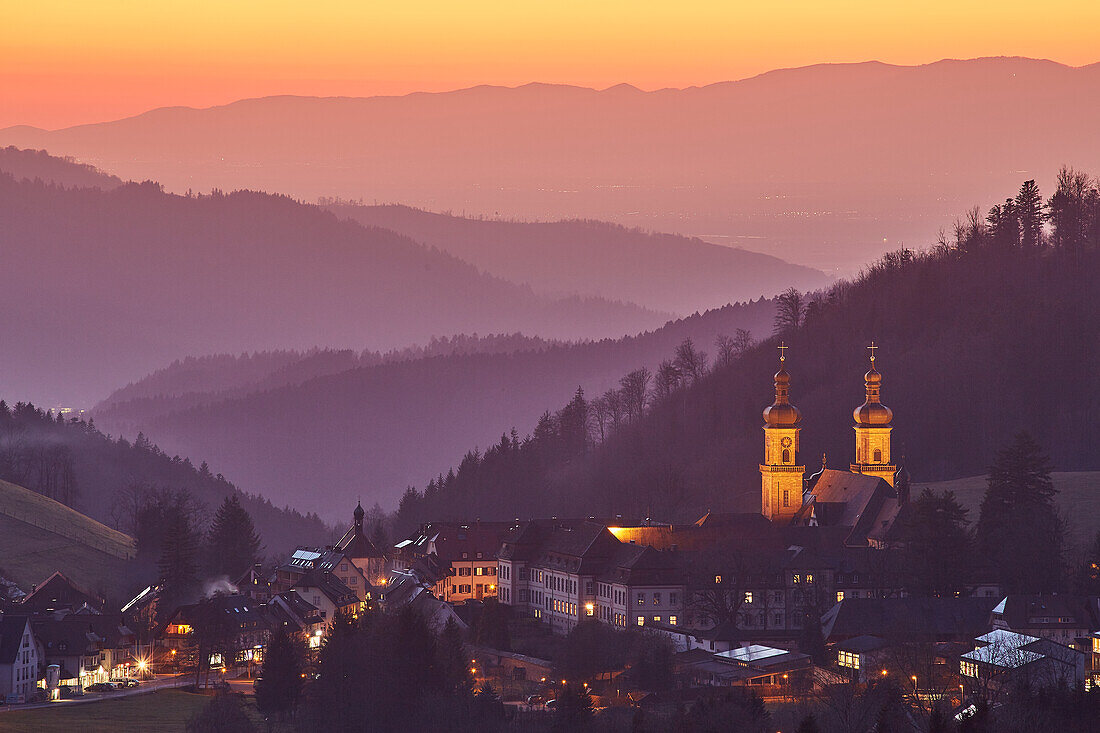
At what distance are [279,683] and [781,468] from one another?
51362mm

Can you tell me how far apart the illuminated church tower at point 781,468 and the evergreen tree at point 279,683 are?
48.7 metres

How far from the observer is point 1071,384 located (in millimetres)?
168000

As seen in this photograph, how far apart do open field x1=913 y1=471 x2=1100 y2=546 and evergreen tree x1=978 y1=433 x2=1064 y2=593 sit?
11.7ft

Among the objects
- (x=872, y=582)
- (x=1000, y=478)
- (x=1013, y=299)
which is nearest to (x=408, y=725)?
(x=872, y=582)

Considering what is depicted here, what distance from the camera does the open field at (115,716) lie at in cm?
8712

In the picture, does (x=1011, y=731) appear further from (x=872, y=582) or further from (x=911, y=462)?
(x=911, y=462)

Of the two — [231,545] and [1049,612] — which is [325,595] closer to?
[231,545]

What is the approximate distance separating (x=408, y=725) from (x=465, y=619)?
90.0ft

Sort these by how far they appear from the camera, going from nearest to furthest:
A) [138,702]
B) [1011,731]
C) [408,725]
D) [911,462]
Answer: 1. [1011,731]
2. [408,725]
3. [138,702]
4. [911,462]

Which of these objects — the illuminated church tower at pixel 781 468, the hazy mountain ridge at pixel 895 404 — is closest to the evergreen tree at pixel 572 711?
the illuminated church tower at pixel 781 468

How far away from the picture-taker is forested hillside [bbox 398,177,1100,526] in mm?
162250

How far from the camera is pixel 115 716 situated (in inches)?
3575

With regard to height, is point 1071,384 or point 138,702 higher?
point 1071,384

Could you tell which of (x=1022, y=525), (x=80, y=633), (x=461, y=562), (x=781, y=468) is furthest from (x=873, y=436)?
(x=80, y=633)
